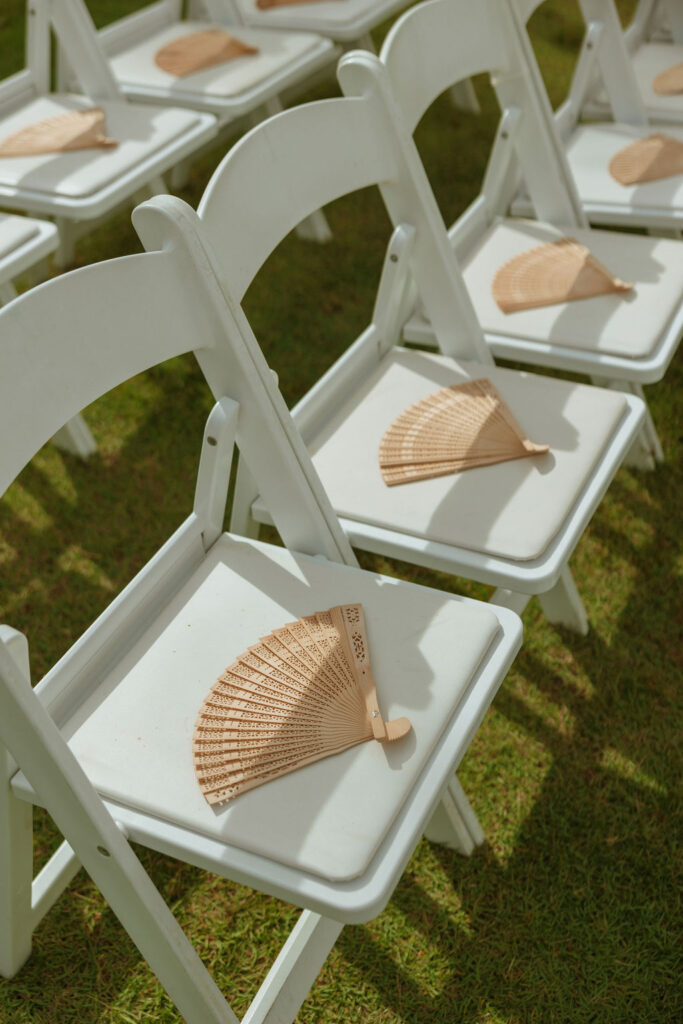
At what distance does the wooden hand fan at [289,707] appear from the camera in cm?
136

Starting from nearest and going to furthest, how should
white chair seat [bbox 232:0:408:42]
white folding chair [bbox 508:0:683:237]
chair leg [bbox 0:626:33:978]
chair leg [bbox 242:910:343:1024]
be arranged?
chair leg [bbox 0:626:33:978]
chair leg [bbox 242:910:343:1024]
white folding chair [bbox 508:0:683:237]
white chair seat [bbox 232:0:408:42]

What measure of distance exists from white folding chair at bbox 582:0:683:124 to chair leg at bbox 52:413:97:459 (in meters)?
1.67

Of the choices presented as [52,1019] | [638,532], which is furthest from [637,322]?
[52,1019]

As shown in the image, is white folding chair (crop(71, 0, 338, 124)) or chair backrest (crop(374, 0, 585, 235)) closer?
chair backrest (crop(374, 0, 585, 235))

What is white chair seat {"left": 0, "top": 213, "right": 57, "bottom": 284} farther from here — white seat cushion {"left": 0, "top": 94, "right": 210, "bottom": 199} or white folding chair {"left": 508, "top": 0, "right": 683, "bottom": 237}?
white folding chair {"left": 508, "top": 0, "right": 683, "bottom": 237}

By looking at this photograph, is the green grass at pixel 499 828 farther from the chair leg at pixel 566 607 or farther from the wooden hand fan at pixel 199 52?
the wooden hand fan at pixel 199 52

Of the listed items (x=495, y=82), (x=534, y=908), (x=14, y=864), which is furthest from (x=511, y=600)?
(x=495, y=82)

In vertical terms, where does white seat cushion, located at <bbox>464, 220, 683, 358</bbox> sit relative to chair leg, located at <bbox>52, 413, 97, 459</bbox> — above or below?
above

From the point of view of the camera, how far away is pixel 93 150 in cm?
270

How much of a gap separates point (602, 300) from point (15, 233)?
1.29 meters

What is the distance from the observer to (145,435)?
9.60 ft

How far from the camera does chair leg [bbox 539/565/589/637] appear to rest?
221 centimetres

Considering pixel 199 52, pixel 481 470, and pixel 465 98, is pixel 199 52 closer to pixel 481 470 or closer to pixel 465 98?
pixel 465 98

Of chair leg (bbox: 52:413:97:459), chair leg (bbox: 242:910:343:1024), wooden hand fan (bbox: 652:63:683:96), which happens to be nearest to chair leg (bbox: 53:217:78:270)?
chair leg (bbox: 52:413:97:459)
